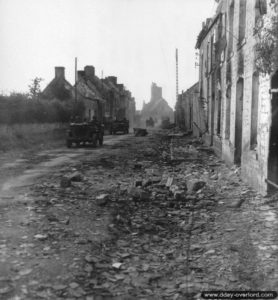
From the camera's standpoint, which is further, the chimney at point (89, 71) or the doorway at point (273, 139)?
the chimney at point (89, 71)

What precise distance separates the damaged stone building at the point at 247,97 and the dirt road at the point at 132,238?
27.1 inches

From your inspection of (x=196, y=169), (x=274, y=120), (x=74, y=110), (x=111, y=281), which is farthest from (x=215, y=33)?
(x=74, y=110)

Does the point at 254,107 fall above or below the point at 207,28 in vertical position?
below

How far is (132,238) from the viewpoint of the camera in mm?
5809

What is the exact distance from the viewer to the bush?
21641mm

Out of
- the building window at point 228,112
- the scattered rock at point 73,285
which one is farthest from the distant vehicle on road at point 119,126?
the scattered rock at point 73,285

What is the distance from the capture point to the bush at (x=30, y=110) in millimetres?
21641

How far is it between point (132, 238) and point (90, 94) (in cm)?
3773

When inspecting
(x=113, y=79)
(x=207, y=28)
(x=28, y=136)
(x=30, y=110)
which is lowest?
(x=28, y=136)

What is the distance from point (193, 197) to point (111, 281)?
4.15 metres

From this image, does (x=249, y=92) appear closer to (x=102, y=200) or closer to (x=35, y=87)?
(x=102, y=200)

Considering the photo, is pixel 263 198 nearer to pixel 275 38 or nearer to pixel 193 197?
pixel 193 197

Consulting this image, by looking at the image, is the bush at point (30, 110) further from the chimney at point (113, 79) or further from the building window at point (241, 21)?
the chimney at point (113, 79)

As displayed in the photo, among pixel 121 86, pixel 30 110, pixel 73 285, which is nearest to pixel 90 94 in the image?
pixel 30 110
